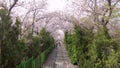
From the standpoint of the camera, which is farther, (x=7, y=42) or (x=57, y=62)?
(x=57, y=62)

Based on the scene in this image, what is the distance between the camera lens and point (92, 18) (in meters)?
16.8

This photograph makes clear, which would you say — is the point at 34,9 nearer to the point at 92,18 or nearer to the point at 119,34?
the point at 92,18

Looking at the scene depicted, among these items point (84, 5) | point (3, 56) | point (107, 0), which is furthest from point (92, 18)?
point (3, 56)

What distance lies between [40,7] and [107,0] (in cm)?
1725

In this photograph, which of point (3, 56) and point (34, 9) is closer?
point (3, 56)

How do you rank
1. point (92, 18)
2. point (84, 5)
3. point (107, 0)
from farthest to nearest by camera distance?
point (84, 5) < point (92, 18) < point (107, 0)

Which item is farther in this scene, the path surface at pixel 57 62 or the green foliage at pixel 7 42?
the path surface at pixel 57 62

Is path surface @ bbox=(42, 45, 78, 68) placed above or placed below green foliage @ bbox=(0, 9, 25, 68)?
below

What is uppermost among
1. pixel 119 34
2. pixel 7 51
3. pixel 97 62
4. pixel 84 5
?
pixel 84 5

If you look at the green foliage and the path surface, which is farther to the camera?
the path surface

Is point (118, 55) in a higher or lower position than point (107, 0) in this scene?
lower

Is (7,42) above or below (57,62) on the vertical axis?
above

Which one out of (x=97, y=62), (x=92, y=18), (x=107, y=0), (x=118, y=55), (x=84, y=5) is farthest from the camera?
(x=84, y=5)

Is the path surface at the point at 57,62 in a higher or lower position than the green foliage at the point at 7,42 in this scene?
lower
